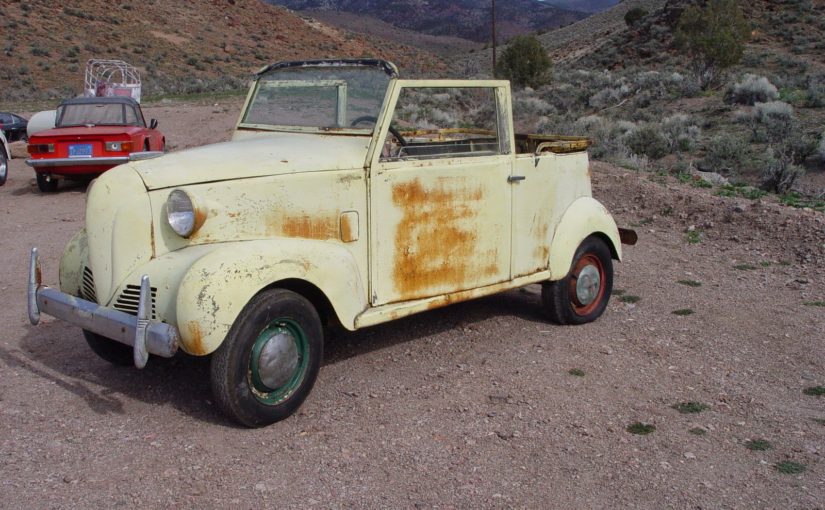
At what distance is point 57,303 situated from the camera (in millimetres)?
4332

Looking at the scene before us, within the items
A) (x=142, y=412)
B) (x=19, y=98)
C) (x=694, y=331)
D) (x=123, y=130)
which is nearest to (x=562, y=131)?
(x=123, y=130)

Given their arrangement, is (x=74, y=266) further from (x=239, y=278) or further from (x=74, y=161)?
(x=74, y=161)

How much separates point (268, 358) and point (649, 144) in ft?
43.6

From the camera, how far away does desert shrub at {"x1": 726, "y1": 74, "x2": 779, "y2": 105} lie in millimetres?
19781

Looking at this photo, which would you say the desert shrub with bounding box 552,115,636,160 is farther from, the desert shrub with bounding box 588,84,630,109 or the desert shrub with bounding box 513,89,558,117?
the desert shrub with bounding box 588,84,630,109

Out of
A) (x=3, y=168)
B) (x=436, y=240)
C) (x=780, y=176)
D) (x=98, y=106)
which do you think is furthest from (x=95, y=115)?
(x=780, y=176)

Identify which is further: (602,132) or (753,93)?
(753,93)

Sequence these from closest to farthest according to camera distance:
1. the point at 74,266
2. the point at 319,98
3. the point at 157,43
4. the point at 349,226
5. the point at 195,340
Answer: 1. the point at 195,340
2. the point at 349,226
3. the point at 74,266
4. the point at 319,98
5. the point at 157,43

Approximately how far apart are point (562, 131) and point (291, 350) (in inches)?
599

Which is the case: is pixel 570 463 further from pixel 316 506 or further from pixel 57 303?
pixel 57 303

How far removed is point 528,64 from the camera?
32.6 meters

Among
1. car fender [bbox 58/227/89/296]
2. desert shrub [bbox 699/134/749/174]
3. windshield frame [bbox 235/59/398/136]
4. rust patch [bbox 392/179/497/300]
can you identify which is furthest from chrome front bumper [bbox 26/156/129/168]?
desert shrub [bbox 699/134/749/174]

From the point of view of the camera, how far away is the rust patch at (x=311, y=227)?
4.33 metres

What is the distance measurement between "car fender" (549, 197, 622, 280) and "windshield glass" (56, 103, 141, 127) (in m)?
8.97
